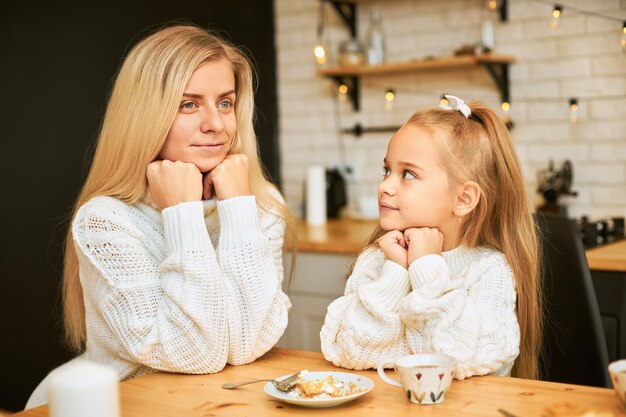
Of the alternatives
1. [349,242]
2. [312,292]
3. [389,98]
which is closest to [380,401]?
[349,242]

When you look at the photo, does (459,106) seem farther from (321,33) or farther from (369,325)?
(321,33)

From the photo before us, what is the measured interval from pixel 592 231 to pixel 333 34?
1.68 meters

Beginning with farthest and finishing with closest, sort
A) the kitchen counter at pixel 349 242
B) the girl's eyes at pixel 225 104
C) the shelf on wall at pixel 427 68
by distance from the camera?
the shelf on wall at pixel 427 68 → the kitchen counter at pixel 349 242 → the girl's eyes at pixel 225 104

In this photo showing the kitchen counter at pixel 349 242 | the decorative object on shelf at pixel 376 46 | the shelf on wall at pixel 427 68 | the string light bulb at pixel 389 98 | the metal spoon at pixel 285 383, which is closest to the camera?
the metal spoon at pixel 285 383

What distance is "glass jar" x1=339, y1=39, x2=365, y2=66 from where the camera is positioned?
372 centimetres

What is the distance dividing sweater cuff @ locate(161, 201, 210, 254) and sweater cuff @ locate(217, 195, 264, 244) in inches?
2.1

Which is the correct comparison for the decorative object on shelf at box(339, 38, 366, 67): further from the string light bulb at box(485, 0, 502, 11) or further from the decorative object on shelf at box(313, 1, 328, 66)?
the string light bulb at box(485, 0, 502, 11)

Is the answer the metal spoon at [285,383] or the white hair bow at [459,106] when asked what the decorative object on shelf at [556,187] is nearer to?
the white hair bow at [459,106]

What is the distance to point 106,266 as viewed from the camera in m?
1.62

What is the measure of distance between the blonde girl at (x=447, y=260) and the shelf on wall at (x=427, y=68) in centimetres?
168

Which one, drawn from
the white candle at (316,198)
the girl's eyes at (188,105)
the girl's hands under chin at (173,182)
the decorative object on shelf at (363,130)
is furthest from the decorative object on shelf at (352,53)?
the girl's hands under chin at (173,182)

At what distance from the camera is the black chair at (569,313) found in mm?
1838

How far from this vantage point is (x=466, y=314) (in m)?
1.49

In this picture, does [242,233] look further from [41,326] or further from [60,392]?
[41,326]
